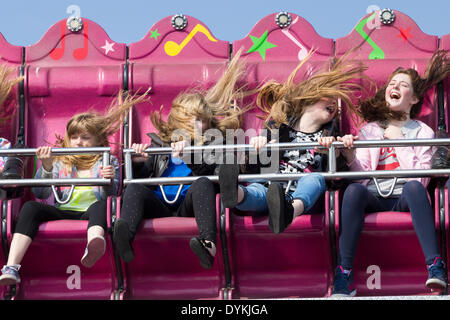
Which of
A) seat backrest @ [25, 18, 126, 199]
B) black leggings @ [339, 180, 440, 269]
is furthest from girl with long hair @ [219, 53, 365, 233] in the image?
seat backrest @ [25, 18, 126, 199]

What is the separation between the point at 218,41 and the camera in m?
5.58

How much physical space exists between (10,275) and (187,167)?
118cm

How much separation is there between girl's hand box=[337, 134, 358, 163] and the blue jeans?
0.71ft

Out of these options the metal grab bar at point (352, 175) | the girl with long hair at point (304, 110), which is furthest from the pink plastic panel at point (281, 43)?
the metal grab bar at point (352, 175)

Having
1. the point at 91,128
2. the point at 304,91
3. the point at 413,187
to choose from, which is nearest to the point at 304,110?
the point at 304,91

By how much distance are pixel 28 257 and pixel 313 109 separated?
1847 millimetres

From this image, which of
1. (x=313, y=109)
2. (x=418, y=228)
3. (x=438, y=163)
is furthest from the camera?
(x=313, y=109)

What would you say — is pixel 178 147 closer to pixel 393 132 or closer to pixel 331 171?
pixel 331 171

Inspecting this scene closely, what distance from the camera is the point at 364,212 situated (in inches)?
170

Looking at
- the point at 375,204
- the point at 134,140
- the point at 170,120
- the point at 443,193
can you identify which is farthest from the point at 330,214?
the point at 134,140

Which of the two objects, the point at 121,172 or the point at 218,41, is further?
the point at 218,41

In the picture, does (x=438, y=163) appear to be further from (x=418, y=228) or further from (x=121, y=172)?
(x=121, y=172)

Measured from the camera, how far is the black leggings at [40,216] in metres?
4.38

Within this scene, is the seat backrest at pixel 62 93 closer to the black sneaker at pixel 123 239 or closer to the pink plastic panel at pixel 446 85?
the black sneaker at pixel 123 239
